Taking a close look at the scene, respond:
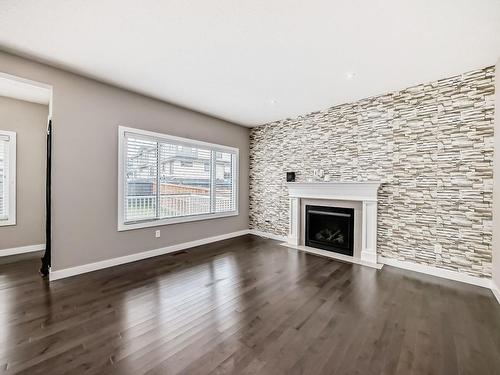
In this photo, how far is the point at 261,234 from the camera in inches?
230

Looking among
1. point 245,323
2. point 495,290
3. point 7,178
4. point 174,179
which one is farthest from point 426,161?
point 7,178

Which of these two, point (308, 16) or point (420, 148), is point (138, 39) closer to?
point (308, 16)

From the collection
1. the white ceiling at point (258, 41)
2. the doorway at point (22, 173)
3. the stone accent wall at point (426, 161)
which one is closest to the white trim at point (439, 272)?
the stone accent wall at point (426, 161)

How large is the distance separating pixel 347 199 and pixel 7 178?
20.0 ft

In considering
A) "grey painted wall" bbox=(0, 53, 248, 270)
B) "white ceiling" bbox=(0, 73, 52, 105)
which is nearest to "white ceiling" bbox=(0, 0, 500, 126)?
"grey painted wall" bbox=(0, 53, 248, 270)

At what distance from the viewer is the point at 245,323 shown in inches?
84.0

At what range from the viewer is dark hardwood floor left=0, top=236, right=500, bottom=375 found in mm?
1653

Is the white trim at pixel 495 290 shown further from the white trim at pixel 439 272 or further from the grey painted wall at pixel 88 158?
the grey painted wall at pixel 88 158

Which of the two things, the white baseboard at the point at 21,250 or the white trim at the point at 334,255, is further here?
the white baseboard at the point at 21,250

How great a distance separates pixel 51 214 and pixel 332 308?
373 cm

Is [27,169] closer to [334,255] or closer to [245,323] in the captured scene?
[245,323]

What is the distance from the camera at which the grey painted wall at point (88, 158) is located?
3072mm

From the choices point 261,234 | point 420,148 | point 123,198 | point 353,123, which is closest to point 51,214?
point 123,198

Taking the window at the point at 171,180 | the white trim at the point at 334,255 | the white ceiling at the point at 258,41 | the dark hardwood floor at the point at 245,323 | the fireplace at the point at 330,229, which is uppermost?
the white ceiling at the point at 258,41
